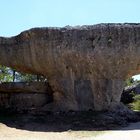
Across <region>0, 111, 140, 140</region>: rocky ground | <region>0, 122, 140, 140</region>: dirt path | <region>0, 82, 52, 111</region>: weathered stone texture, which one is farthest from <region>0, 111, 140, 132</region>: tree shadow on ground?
<region>0, 82, 52, 111</region>: weathered stone texture

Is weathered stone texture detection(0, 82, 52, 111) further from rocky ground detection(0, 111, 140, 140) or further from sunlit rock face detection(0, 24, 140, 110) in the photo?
rocky ground detection(0, 111, 140, 140)

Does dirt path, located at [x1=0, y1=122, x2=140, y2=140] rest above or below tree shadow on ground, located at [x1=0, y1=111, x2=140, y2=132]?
above

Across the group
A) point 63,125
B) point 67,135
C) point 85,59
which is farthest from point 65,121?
point 85,59

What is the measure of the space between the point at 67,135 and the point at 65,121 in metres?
3.11

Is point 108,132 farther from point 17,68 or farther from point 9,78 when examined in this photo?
point 9,78

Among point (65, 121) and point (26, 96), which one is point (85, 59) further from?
point (26, 96)

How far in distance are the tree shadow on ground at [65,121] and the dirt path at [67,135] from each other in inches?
34.5

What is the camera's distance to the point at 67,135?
1467 cm

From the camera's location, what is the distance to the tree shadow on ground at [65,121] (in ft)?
54.5

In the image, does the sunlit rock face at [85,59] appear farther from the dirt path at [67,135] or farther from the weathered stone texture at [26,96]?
the dirt path at [67,135]

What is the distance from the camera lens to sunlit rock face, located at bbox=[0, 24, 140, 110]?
64.1 ft

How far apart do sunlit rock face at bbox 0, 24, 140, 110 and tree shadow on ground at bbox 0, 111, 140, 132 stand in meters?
1.11

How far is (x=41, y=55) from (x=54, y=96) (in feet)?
8.01

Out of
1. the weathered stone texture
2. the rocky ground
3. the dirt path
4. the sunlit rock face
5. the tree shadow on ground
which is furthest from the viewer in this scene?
the weathered stone texture
